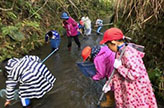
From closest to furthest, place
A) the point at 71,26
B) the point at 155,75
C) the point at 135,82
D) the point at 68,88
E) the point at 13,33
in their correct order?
1. the point at 135,82
2. the point at 155,75
3. the point at 68,88
4. the point at 13,33
5. the point at 71,26

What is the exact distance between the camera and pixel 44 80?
3.26 meters

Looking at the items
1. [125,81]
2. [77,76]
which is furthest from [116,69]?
[77,76]

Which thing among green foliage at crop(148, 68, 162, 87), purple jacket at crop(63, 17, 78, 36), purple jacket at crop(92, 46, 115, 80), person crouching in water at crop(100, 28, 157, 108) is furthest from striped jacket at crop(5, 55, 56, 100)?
purple jacket at crop(63, 17, 78, 36)

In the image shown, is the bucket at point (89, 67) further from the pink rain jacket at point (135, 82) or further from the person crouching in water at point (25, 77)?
the pink rain jacket at point (135, 82)

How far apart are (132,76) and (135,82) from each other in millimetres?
162

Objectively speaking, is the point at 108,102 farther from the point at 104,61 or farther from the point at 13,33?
the point at 13,33

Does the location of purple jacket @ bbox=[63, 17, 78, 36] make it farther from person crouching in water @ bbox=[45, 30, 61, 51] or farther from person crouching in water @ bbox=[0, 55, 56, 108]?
person crouching in water @ bbox=[0, 55, 56, 108]

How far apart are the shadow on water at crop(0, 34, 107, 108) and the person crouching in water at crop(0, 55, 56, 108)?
23.0 inches

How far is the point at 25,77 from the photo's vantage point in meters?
3.00

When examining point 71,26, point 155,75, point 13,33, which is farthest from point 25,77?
point 71,26

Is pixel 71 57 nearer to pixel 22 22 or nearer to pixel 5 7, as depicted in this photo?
pixel 22 22

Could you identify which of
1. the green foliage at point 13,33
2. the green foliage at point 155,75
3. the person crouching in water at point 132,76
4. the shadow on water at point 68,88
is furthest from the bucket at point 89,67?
the green foliage at point 13,33

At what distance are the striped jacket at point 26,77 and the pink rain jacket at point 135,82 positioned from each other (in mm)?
1501

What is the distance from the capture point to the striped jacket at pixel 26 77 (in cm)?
299
